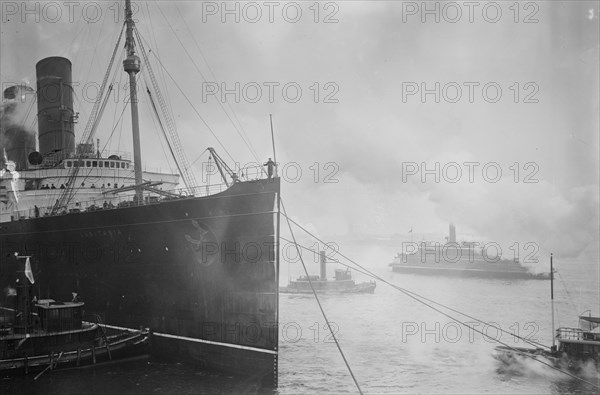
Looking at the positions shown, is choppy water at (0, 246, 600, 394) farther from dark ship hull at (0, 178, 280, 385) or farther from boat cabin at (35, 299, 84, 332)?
boat cabin at (35, 299, 84, 332)

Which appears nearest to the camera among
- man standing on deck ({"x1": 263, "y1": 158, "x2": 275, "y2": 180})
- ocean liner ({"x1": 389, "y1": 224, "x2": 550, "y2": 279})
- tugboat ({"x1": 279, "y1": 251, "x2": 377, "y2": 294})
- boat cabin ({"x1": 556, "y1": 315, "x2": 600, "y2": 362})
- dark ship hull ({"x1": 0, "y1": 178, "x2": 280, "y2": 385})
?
man standing on deck ({"x1": 263, "y1": 158, "x2": 275, "y2": 180})

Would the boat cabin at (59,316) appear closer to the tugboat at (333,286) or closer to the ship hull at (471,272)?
A: the tugboat at (333,286)

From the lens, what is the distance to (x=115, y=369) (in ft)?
45.3

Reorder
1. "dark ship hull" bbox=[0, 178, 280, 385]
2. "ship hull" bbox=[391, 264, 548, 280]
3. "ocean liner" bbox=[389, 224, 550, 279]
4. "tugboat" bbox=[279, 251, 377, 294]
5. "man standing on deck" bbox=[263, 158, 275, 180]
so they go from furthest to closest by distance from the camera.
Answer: "ocean liner" bbox=[389, 224, 550, 279] < "ship hull" bbox=[391, 264, 548, 280] < "tugboat" bbox=[279, 251, 377, 294] < "dark ship hull" bbox=[0, 178, 280, 385] < "man standing on deck" bbox=[263, 158, 275, 180]

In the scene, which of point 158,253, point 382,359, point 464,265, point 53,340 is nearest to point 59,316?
point 53,340

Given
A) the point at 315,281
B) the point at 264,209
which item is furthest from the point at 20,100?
the point at 315,281

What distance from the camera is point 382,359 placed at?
60.0ft

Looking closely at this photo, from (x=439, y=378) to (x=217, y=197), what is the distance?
9.97m

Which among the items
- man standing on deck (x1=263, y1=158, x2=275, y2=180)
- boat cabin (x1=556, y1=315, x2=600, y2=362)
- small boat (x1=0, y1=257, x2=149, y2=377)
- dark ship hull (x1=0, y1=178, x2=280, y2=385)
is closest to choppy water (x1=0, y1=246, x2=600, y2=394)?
small boat (x1=0, y1=257, x2=149, y2=377)

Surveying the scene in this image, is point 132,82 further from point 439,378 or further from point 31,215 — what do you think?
point 439,378

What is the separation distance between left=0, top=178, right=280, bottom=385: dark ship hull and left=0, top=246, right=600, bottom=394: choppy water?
0.88m

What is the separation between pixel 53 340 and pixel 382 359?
11.8m

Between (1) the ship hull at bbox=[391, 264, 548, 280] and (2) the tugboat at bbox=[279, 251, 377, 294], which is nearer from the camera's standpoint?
(2) the tugboat at bbox=[279, 251, 377, 294]

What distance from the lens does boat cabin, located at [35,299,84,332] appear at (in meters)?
13.8
